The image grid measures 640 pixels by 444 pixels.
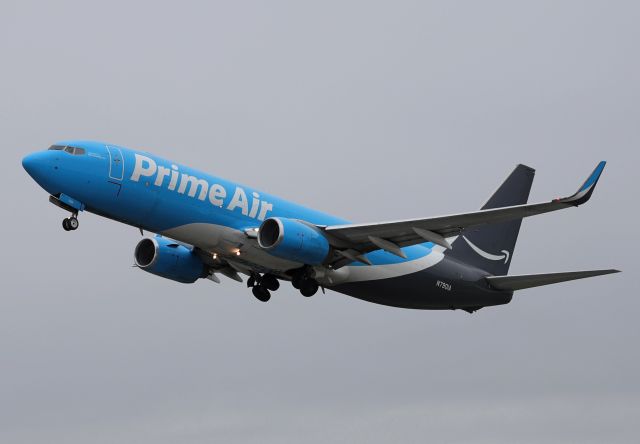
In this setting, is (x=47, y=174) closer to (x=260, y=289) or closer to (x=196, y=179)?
(x=196, y=179)

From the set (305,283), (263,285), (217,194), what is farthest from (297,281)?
(217,194)

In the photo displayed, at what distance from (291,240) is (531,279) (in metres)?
10.7

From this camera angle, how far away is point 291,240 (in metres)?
42.1

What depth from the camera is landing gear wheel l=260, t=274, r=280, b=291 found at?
47.0 metres

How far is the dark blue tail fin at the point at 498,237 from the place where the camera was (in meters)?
50.7

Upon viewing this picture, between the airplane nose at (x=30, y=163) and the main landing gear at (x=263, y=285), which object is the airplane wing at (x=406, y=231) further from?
the airplane nose at (x=30, y=163)

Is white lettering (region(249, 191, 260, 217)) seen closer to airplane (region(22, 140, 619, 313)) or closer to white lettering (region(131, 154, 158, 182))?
airplane (region(22, 140, 619, 313))

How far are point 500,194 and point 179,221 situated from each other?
16.0 meters

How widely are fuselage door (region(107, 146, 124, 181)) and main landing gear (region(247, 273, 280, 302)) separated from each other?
7.91 m

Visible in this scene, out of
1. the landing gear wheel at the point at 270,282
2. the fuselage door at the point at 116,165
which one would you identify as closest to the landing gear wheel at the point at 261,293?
the landing gear wheel at the point at 270,282

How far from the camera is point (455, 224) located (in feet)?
138

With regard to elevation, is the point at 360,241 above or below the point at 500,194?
below

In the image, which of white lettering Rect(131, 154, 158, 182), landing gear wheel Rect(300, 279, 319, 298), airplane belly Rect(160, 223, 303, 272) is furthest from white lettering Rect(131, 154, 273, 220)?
landing gear wheel Rect(300, 279, 319, 298)

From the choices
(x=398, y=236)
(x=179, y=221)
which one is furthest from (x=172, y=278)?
(x=398, y=236)
